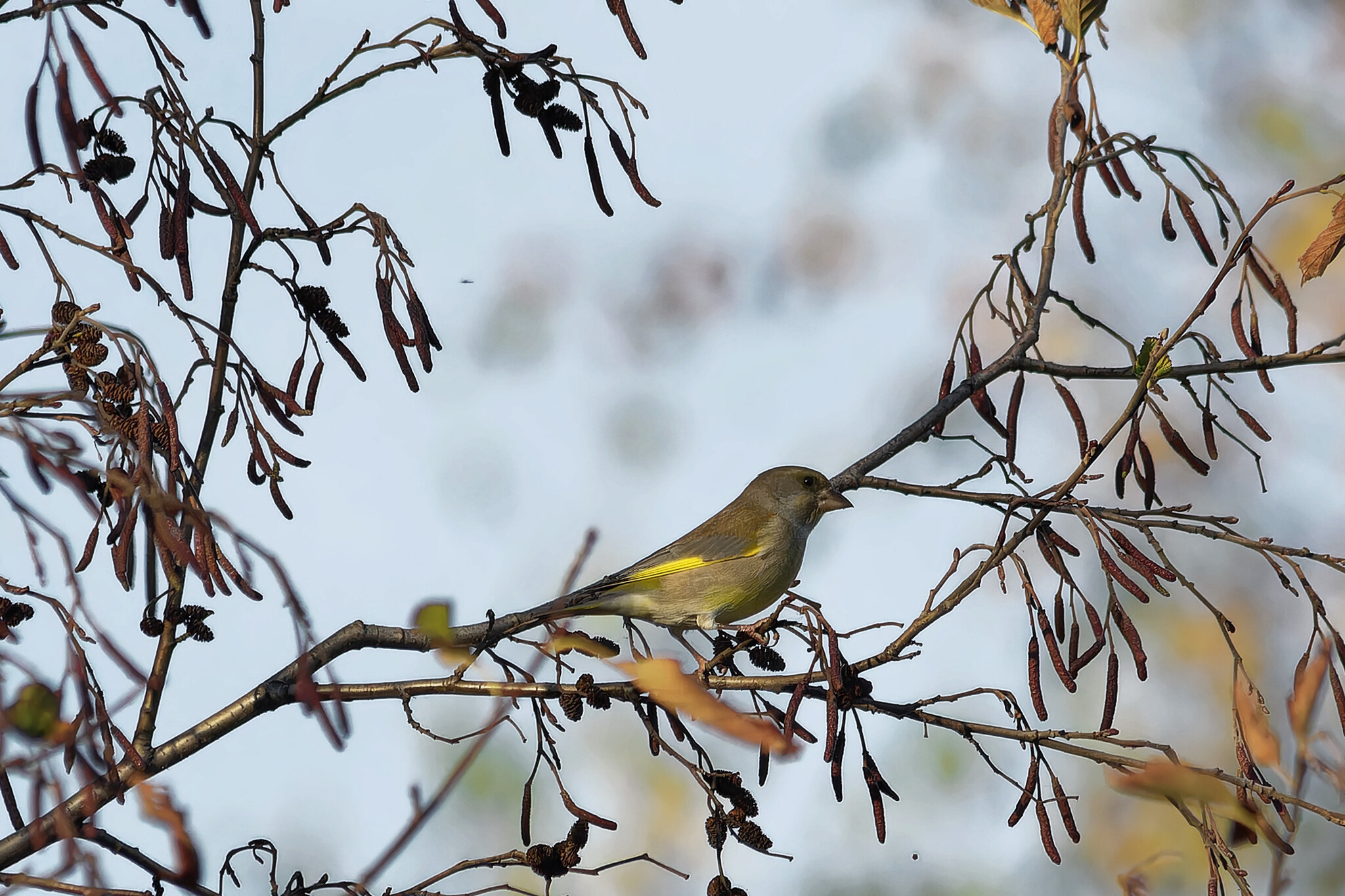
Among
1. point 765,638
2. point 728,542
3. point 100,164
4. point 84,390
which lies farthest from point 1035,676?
point 728,542

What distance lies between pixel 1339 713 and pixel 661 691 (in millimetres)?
1866

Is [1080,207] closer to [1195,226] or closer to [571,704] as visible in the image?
[1195,226]

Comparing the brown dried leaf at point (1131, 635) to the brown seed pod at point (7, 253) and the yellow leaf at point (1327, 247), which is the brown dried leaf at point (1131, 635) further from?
the brown seed pod at point (7, 253)

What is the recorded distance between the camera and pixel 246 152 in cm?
237

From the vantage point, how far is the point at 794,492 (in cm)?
514

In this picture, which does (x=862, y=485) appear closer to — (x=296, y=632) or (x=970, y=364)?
(x=970, y=364)

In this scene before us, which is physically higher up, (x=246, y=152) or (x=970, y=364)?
A: (x=246, y=152)

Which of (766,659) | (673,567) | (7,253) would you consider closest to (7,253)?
(7,253)

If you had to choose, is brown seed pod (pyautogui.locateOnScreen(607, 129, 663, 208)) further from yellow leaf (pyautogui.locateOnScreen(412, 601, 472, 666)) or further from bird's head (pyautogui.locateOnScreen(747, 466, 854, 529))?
bird's head (pyautogui.locateOnScreen(747, 466, 854, 529))

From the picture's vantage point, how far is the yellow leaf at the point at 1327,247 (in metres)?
2.16

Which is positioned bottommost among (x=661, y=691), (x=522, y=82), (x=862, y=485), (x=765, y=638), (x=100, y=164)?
(x=661, y=691)

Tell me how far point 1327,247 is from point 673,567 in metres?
2.77

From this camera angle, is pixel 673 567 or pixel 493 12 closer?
pixel 493 12

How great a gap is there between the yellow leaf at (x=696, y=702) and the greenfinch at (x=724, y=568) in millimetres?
3063
